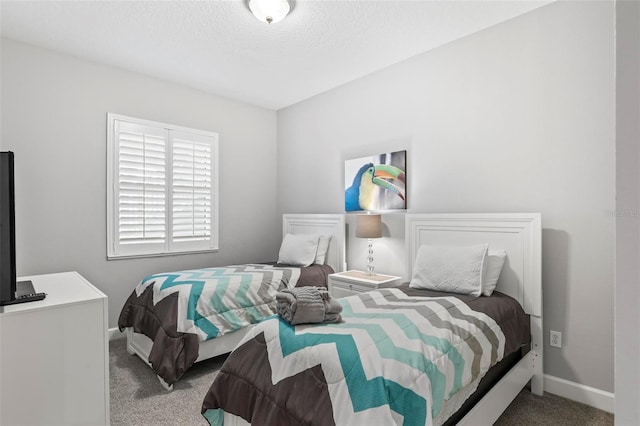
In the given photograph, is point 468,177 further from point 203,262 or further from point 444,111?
point 203,262

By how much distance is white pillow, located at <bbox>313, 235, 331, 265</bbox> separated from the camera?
3.85m

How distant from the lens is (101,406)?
5.90 ft

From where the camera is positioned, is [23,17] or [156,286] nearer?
[23,17]

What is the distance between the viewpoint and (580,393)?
2.34 m

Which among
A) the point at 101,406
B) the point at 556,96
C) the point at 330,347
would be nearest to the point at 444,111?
the point at 556,96

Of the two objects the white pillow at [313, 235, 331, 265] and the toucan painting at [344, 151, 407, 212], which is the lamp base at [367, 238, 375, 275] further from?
the white pillow at [313, 235, 331, 265]

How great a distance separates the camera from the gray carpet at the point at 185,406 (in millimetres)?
2115

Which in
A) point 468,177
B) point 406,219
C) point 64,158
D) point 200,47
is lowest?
point 406,219

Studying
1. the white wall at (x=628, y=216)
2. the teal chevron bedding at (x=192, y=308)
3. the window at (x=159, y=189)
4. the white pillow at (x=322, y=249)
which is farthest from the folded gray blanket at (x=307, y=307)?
the window at (x=159, y=189)

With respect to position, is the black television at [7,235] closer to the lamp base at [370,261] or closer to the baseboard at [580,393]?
the lamp base at [370,261]

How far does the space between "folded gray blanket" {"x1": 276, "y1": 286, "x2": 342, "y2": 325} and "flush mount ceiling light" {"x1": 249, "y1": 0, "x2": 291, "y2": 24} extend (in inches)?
75.5

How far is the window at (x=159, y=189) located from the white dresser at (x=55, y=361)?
1767mm

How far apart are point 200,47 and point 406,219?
2.42 meters

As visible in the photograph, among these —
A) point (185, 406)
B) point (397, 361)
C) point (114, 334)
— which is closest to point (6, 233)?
point (185, 406)
